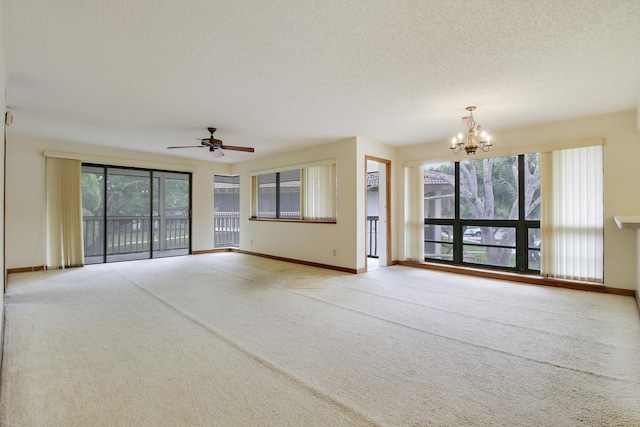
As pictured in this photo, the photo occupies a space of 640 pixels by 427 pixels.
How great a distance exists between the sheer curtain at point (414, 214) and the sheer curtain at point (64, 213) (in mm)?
6112

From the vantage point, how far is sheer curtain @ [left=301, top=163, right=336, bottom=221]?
5703mm

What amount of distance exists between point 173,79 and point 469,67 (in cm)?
274

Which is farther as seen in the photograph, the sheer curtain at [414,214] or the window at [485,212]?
the sheer curtain at [414,214]

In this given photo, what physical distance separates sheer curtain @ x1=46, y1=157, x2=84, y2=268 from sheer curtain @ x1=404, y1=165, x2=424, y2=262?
6112mm

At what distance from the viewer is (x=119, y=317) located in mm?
3035

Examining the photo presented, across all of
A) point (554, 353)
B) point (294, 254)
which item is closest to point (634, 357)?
point (554, 353)

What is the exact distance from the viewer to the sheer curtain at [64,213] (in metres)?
5.43

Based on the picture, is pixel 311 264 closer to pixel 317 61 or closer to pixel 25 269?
pixel 317 61

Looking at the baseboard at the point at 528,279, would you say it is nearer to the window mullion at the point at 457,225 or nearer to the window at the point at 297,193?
the window mullion at the point at 457,225

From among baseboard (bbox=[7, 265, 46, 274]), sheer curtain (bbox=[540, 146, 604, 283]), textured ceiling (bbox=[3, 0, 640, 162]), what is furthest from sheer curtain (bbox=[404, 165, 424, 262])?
baseboard (bbox=[7, 265, 46, 274])

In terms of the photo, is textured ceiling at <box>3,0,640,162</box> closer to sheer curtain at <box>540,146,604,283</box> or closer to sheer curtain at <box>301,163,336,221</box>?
sheer curtain at <box>540,146,604,283</box>

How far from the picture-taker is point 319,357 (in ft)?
7.27

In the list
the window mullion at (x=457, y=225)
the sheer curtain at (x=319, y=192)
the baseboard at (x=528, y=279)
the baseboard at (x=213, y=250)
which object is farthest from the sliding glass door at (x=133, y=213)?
the window mullion at (x=457, y=225)

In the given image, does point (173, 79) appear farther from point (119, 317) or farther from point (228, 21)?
point (119, 317)
